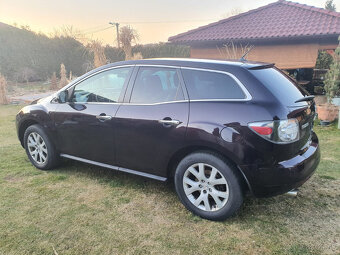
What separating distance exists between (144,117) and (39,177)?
197cm

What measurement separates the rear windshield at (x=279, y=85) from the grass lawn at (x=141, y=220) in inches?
47.7

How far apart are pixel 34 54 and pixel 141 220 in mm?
21767

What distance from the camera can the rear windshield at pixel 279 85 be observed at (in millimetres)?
2551

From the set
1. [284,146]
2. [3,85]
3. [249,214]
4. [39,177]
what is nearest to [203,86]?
[284,146]

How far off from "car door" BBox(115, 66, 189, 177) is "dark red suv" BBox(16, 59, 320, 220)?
0.01 m

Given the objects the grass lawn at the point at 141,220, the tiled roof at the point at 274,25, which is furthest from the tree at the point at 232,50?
the grass lawn at the point at 141,220

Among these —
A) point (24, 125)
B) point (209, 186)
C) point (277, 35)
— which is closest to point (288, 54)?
point (277, 35)

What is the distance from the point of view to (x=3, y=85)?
11.6 meters

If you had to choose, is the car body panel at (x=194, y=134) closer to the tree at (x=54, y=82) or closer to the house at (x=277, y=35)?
the house at (x=277, y=35)

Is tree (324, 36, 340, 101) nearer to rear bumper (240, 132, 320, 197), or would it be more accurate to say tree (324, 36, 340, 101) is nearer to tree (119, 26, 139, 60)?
rear bumper (240, 132, 320, 197)

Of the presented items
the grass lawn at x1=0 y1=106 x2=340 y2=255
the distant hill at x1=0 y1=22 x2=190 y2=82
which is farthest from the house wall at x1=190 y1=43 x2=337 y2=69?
the distant hill at x1=0 y1=22 x2=190 y2=82

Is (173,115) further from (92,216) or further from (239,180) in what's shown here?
(92,216)

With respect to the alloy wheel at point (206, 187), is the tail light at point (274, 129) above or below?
above

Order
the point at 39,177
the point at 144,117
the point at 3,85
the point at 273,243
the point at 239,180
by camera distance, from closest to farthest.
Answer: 1. the point at 273,243
2. the point at 239,180
3. the point at 144,117
4. the point at 39,177
5. the point at 3,85
